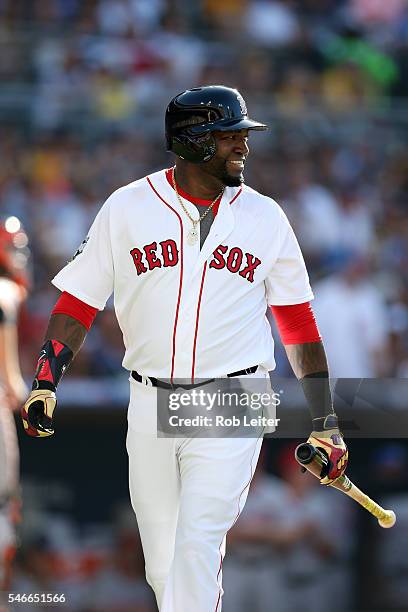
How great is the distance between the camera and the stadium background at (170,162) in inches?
272

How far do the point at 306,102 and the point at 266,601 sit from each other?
514 cm

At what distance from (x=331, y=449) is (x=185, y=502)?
0.56m

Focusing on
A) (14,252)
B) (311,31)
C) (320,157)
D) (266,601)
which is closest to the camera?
(14,252)

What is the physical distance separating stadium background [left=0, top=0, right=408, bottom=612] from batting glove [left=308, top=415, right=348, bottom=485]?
9.26ft

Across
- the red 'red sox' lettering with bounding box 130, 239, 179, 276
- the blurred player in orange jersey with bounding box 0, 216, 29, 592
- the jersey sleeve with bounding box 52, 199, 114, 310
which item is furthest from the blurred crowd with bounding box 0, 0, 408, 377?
the red 'red sox' lettering with bounding box 130, 239, 179, 276

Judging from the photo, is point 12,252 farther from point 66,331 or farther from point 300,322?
point 300,322

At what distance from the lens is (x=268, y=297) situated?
171 inches

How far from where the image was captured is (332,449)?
419 cm

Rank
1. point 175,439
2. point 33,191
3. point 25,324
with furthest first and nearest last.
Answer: point 33,191 → point 25,324 → point 175,439

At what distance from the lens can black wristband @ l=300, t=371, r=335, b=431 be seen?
4.27m

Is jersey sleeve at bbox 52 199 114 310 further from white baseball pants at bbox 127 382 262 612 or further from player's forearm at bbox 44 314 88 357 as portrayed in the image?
white baseball pants at bbox 127 382 262 612

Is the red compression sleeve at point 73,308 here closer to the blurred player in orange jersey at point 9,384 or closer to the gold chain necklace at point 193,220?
the gold chain necklace at point 193,220

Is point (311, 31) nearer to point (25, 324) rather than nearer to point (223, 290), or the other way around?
point (25, 324)

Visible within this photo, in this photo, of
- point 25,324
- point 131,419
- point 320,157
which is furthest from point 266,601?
point 320,157
